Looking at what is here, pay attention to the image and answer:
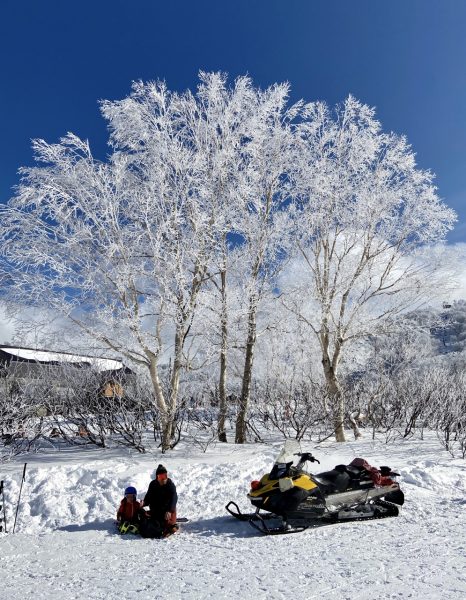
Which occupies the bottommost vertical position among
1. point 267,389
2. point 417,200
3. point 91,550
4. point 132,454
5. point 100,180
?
point 91,550

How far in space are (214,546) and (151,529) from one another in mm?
940

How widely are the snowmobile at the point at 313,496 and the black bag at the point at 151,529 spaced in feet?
3.20

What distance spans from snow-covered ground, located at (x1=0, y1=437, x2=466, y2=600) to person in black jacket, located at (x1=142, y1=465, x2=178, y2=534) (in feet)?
0.73

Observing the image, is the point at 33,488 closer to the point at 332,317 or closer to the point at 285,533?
the point at 285,533

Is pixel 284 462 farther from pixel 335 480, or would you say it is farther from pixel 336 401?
pixel 336 401

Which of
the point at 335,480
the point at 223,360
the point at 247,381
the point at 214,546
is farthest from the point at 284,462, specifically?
the point at 223,360

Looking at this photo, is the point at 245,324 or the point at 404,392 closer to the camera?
the point at 245,324

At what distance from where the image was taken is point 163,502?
20.8 ft

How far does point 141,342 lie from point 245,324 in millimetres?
2788

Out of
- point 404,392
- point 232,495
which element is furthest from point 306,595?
point 404,392

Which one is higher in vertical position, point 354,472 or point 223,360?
point 223,360

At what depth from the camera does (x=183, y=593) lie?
13.5ft

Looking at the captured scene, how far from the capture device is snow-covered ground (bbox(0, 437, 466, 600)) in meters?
4.22

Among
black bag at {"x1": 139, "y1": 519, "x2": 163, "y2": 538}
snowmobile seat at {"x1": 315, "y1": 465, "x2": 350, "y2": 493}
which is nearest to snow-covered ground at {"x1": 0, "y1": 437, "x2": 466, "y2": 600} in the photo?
black bag at {"x1": 139, "y1": 519, "x2": 163, "y2": 538}
